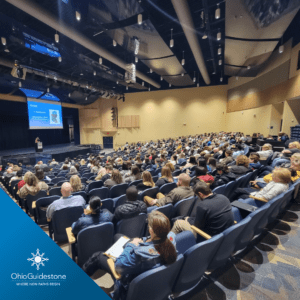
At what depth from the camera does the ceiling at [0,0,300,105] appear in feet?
18.4

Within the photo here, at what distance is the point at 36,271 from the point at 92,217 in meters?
0.86

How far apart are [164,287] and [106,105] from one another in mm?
21022

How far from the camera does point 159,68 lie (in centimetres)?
1202

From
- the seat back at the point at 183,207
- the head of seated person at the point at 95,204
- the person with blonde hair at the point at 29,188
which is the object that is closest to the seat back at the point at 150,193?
the seat back at the point at 183,207

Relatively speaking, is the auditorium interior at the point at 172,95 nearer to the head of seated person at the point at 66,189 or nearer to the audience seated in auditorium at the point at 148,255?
the audience seated in auditorium at the point at 148,255

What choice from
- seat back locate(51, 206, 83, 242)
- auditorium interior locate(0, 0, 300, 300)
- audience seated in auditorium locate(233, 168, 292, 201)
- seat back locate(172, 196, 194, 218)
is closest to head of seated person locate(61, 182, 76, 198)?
seat back locate(51, 206, 83, 242)

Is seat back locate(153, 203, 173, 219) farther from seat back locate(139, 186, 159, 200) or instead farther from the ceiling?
the ceiling

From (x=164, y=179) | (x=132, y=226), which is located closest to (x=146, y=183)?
(x=164, y=179)

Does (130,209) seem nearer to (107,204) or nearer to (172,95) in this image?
(107,204)

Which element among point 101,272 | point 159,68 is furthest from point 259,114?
point 101,272

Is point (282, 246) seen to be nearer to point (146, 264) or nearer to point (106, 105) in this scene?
point (146, 264)

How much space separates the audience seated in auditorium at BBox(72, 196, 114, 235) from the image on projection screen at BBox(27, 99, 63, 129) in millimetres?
15353

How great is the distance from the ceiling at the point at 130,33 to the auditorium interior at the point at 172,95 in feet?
0.17

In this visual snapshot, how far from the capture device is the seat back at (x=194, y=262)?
53.0 inches
